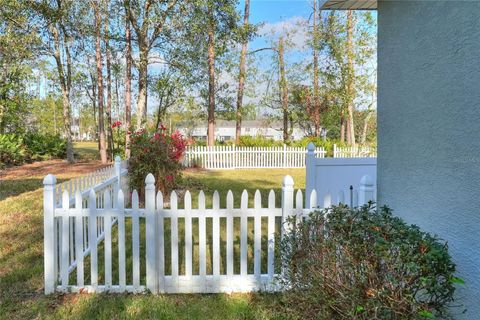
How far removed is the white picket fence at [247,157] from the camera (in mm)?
16672

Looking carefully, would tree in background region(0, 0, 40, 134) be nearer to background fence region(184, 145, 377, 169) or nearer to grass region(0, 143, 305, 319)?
background fence region(184, 145, 377, 169)

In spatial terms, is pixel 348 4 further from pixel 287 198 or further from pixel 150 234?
pixel 150 234

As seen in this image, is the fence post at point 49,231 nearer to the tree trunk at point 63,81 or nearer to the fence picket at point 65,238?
the fence picket at point 65,238

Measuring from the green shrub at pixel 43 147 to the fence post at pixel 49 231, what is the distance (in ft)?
55.1

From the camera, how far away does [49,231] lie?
327 cm

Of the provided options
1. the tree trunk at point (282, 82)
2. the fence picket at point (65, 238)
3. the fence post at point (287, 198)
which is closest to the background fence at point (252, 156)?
the tree trunk at point (282, 82)

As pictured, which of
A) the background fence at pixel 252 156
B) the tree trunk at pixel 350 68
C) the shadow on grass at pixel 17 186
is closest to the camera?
the shadow on grass at pixel 17 186

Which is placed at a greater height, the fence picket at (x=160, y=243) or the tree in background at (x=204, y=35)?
the tree in background at (x=204, y=35)

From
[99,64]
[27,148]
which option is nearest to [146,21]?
[99,64]

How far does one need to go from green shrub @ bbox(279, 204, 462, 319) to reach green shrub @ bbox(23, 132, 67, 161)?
61.5 feet

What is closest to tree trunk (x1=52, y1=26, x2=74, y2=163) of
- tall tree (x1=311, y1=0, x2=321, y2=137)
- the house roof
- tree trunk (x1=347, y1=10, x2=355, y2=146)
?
tall tree (x1=311, y1=0, x2=321, y2=137)

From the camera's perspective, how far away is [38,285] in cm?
350

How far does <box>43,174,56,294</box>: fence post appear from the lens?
3.25 m

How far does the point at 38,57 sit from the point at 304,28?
1480 centimetres
